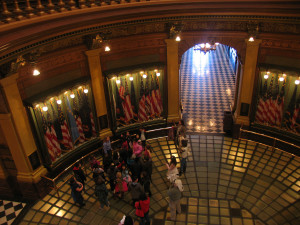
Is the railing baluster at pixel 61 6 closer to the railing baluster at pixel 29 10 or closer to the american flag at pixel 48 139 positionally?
the railing baluster at pixel 29 10

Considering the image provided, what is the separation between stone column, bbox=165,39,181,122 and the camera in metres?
12.1

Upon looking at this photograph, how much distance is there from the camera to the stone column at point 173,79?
12.1 metres

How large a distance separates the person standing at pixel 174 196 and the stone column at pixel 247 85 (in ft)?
18.5

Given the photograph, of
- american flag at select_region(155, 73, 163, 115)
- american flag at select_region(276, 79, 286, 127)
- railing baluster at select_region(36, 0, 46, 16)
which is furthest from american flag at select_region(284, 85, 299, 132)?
railing baluster at select_region(36, 0, 46, 16)

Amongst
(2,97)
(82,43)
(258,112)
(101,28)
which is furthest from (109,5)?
(258,112)

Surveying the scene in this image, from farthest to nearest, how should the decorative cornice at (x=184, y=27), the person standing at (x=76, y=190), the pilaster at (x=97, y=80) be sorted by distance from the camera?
the pilaster at (x=97, y=80), the decorative cornice at (x=184, y=27), the person standing at (x=76, y=190)

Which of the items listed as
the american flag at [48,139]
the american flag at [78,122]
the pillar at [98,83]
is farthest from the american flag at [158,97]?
the american flag at [48,139]

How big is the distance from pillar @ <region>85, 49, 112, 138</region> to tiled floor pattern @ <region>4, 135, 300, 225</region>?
2.47 m

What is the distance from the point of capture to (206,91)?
57.7 feet

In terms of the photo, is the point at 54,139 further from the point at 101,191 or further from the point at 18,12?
the point at 18,12

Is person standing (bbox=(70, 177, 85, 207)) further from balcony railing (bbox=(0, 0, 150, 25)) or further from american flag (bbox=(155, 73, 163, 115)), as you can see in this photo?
american flag (bbox=(155, 73, 163, 115))

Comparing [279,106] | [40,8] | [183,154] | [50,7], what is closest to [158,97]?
[183,154]

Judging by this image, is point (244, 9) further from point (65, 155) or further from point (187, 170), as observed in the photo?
point (65, 155)

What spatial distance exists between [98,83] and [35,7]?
384cm
